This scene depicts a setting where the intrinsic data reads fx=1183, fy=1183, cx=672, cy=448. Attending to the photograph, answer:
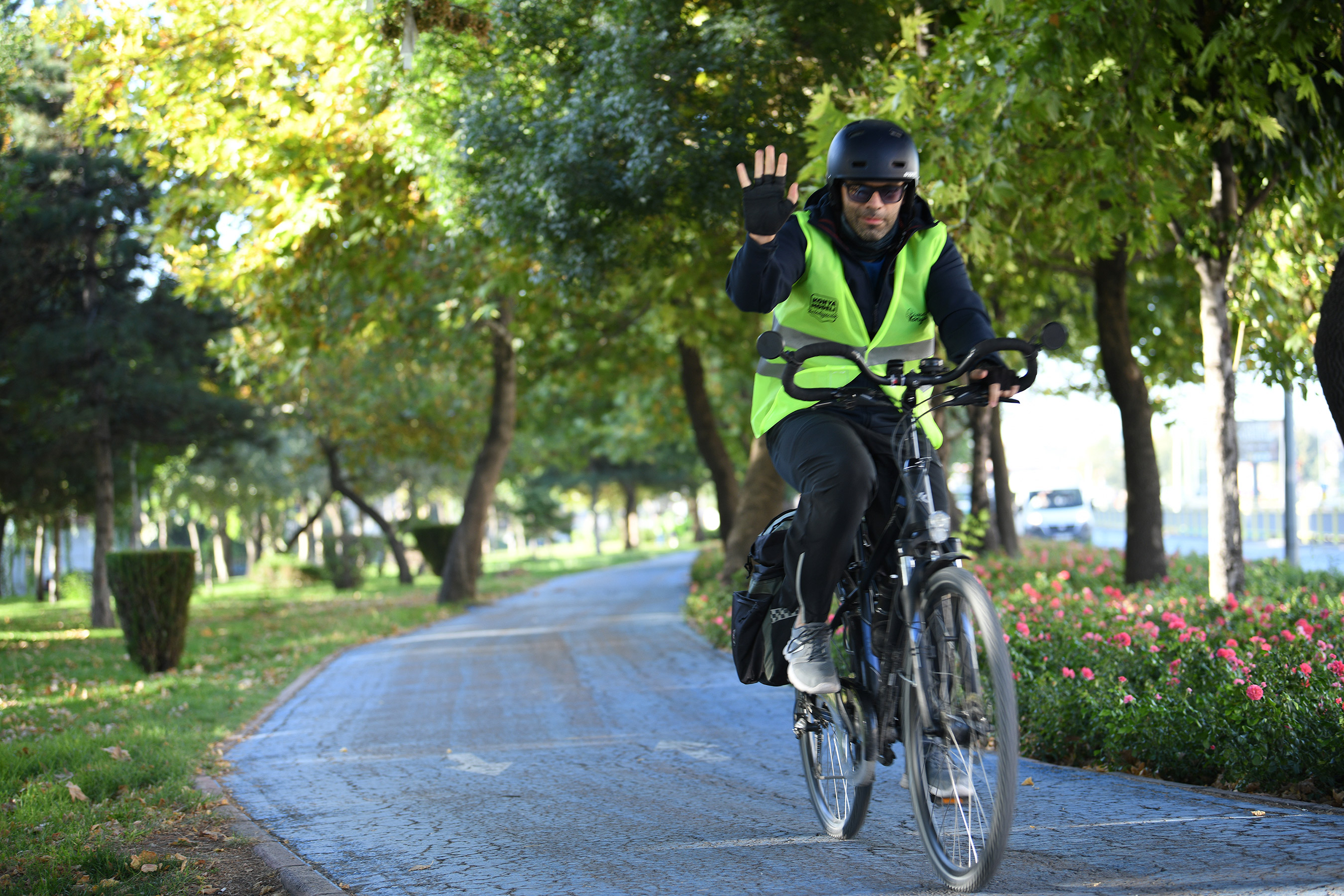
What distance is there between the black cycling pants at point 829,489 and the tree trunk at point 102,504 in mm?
18577

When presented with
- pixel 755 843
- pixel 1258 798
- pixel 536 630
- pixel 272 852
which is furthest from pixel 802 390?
pixel 536 630

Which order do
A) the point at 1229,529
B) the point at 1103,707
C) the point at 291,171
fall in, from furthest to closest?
the point at 291,171 < the point at 1229,529 < the point at 1103,707

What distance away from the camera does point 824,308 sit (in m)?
3.66

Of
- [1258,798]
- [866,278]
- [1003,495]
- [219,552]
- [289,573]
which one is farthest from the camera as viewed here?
[219,552]

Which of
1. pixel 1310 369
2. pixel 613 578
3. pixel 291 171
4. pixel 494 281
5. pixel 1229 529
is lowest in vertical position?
pixel 613 578

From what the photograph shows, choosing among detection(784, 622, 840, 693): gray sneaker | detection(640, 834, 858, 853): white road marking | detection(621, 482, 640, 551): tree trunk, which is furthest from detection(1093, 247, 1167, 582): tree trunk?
detection(621, 482, 640, 551): tree trunk

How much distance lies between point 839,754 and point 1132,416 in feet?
31.0

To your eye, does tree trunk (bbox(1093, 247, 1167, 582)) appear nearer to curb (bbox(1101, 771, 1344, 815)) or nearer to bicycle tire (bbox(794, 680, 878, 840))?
curb (bbox(1101, 771, 1344, 815))

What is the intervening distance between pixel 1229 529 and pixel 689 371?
1107 cm

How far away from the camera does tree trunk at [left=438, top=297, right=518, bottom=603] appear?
66.2 feet

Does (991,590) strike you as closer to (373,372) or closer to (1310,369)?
(1310,369)

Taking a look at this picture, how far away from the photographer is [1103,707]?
5.23 metres

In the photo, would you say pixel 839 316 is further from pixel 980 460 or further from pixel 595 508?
pixel 595 508

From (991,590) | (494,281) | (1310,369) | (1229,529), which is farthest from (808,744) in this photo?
(494,281)
